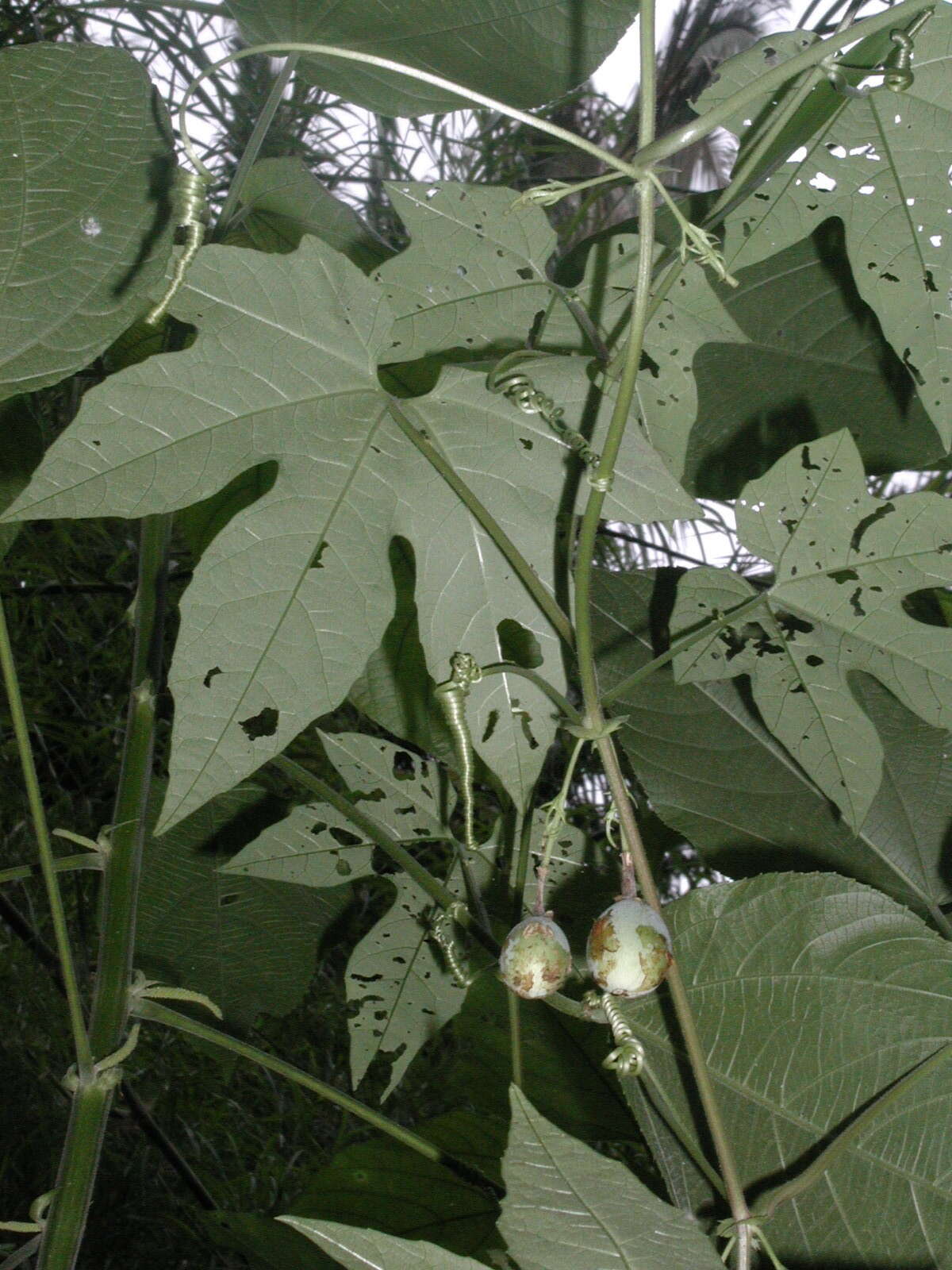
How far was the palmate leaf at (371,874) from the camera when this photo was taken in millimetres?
396

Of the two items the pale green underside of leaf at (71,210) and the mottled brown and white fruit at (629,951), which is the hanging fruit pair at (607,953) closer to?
the mottled brown and white fruit at (629,951)

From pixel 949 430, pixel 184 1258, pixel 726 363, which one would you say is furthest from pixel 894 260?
pixel 184 1258

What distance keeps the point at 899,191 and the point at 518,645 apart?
165 mm

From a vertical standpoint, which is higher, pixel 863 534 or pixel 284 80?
pixel 284 80

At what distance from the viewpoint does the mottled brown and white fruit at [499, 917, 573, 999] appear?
0.21 m

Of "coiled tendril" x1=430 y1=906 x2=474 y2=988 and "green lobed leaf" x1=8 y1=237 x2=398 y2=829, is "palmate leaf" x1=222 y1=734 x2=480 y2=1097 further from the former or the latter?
"green lobed leaf" x1=8 y1=237 x2=398 y2=829

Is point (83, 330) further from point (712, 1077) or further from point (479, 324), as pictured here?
point (712, 1077)

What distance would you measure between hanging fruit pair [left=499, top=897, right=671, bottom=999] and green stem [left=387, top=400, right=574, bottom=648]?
0.08 meters

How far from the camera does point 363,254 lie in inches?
18.1

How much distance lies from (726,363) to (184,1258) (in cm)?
Answer: 69

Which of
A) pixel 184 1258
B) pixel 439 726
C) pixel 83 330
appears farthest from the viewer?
pixel 184 1258

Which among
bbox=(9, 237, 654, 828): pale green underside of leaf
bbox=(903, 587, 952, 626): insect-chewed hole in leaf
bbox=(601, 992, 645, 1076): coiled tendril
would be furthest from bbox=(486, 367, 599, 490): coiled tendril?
bbox=(903, 587, 952, 626): insect-chewed hole in leaf

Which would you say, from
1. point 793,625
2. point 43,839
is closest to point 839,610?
point 793,625

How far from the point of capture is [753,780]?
0.44 m
